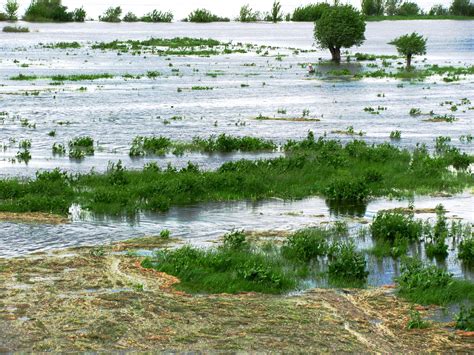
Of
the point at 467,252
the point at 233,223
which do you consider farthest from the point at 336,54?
the point at 467,252

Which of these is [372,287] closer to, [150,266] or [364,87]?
[150,266]

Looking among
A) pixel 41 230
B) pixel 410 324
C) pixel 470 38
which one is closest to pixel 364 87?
pixel 41 230

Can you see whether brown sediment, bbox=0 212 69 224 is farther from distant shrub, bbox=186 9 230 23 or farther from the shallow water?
distant shrub, bbox=186 9 230 23

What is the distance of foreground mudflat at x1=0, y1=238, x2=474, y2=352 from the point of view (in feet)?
44.8

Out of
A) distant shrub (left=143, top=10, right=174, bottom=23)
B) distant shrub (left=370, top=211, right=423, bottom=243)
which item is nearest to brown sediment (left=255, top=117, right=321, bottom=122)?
distant shrub (left=370, top=211, right=423, bottom=243)

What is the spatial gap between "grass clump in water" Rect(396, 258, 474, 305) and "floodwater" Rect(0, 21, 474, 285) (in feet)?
3.17

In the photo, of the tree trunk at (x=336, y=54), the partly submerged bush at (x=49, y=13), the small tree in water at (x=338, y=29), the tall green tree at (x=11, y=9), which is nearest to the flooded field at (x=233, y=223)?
the small tree in water at (x=338, y=29)

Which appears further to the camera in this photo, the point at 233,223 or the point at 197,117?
the point at 197,117

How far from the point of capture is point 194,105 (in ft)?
166

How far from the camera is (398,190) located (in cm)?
2683

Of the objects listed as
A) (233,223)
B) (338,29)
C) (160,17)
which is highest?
(160,17)

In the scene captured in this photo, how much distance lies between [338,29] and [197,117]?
40677 mm

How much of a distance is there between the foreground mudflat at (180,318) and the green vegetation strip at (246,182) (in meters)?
6.88

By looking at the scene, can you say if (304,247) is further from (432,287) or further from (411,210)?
(411,210)
